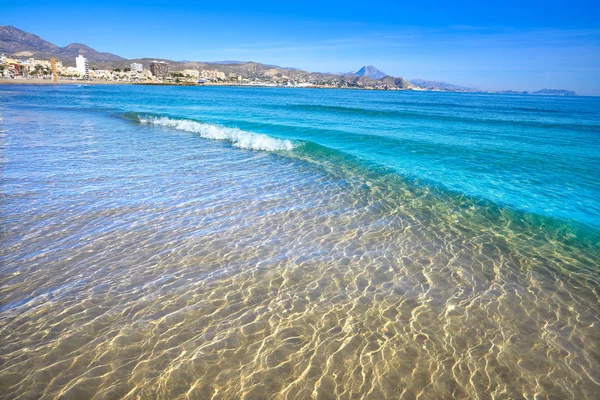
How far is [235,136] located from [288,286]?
55.6 feet

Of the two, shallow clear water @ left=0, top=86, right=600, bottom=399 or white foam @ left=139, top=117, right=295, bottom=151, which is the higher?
white foam @ left=139, top=117, right=295, bottom=151

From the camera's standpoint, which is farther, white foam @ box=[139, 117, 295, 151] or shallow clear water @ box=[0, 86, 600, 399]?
white foam @ box=[139, 117, 295, 151]

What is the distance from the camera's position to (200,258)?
6.33 m

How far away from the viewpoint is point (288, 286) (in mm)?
5598

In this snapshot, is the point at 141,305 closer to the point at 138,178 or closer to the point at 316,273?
the point at 316,273

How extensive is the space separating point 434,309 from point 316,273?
2028mm

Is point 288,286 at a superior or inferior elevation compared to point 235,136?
inferior

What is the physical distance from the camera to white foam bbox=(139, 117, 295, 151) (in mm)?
18719

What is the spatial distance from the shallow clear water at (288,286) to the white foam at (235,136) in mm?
6555

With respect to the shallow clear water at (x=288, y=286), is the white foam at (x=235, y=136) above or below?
above

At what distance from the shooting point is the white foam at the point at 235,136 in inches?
737

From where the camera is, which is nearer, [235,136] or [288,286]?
[288,286]

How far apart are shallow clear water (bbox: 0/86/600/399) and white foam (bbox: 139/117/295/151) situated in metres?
6.55

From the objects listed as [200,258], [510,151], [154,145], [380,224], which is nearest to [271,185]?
[380,224]
